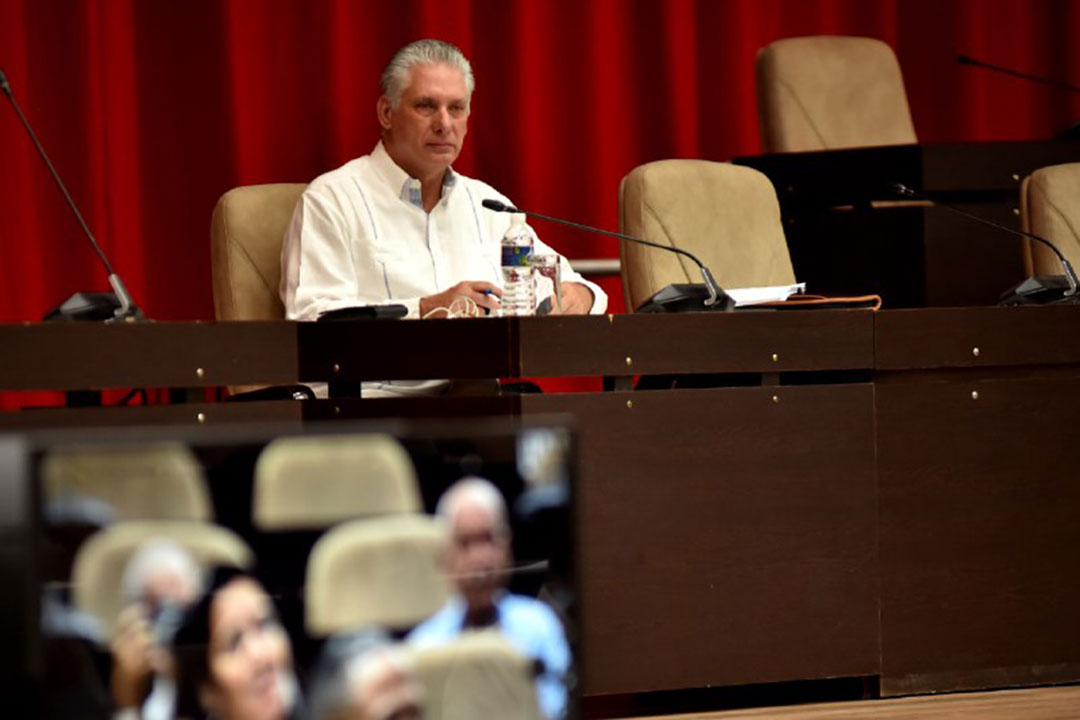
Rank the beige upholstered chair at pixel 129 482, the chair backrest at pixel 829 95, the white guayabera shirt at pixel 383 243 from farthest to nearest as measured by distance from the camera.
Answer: the chair backrest at pixel 829 95
the white guayabera shirt at pixel 383 243
the beige upholstered chair at pixel 129 482

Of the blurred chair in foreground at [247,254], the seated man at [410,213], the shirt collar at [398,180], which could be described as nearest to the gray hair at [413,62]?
the seated man at [410,213]

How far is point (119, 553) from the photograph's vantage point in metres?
0.85

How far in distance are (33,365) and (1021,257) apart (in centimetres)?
235

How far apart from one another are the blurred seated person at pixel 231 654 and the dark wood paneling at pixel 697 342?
4.53ft

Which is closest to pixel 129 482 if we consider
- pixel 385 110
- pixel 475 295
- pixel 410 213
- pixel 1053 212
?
pixel 475 295

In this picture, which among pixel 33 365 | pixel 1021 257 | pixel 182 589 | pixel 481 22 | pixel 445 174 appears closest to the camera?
pixel 182 589

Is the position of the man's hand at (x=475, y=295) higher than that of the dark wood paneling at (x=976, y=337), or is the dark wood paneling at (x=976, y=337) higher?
the man's hand at (x=475, y=295)

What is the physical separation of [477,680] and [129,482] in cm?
22

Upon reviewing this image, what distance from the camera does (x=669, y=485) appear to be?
230 centimetres

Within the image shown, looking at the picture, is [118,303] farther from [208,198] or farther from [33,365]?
[208,198]

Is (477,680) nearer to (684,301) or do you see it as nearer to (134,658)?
(134,658)

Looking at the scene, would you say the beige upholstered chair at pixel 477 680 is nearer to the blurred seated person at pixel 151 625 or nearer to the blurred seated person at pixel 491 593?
the blurred seated person at pixel 491 593

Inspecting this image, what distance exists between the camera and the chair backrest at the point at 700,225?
3209 mm

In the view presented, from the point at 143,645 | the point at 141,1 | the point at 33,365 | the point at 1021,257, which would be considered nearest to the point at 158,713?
the point at 143,645
